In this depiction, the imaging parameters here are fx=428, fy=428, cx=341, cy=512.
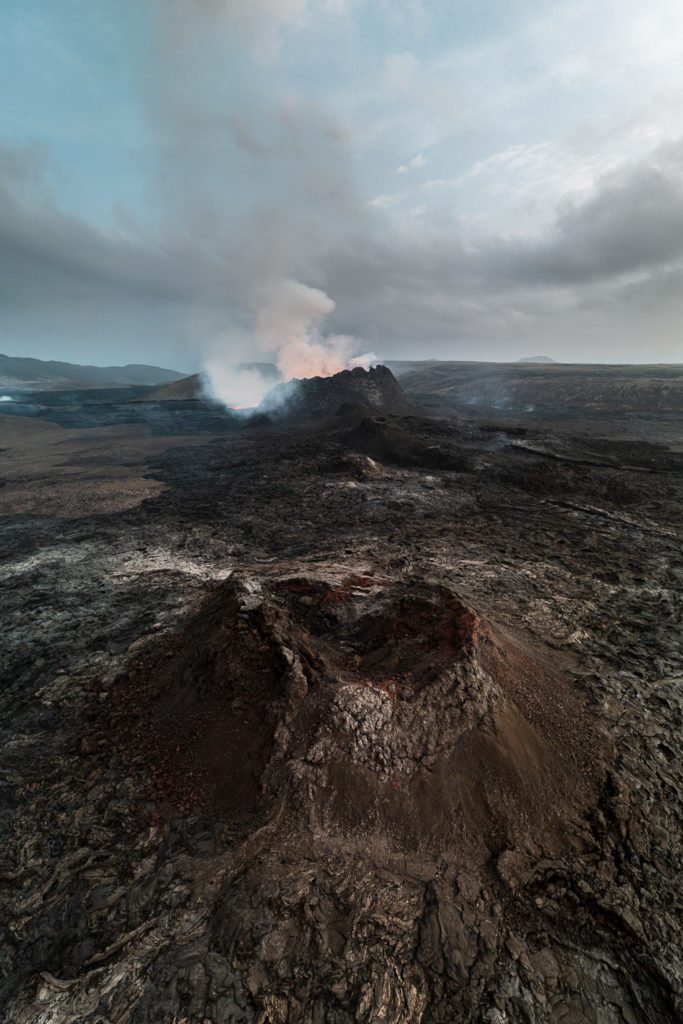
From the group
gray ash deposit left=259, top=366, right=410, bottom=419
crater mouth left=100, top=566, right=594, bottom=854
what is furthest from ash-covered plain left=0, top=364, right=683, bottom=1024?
gray ash deposit left=259, top=366, right=410, bottom=419

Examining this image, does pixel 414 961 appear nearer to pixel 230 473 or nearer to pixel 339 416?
pixel 230 473

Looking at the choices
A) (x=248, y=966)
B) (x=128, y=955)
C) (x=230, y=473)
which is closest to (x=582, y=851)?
(x=248, y=966)

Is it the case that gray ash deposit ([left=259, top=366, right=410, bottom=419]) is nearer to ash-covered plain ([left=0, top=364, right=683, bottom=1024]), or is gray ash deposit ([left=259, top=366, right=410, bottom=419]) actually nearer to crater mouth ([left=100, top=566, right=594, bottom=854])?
ash-covered plain ([left=0, top=364, right=683, bottom=1024])

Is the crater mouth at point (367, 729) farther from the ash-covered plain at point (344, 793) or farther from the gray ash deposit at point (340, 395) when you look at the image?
the gray ash deposit at point (340, 395)

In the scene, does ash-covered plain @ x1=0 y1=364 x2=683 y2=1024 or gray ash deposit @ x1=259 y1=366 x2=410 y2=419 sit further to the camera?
gray ash deposit @ x1=259 y1=366 x2=410 y2=419

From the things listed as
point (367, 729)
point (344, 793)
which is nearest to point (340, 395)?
point (367, 729)

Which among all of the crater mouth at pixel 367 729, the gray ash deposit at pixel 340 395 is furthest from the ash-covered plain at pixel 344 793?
the gray ash deposit at pixel 340 395
